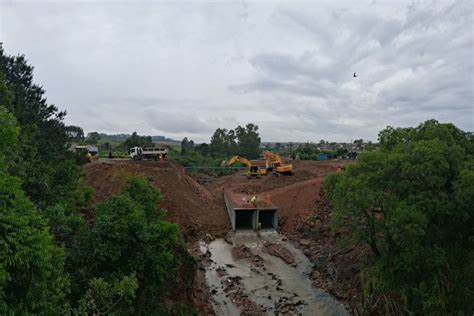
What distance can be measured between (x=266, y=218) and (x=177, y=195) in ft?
29.0

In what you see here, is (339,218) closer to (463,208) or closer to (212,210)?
(463,208)

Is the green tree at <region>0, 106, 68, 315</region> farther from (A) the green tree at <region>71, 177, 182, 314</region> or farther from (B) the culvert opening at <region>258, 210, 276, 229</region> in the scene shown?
(B) the culvert opening at <region>258, 210, 276, 229</region>

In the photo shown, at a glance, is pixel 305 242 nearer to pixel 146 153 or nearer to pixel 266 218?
pixel 266 218

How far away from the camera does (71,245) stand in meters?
13.0

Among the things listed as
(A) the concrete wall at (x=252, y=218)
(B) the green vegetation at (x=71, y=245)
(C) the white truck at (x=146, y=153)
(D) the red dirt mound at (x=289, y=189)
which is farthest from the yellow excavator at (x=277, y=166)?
(B) the green vegetation at (x=71, y=245)

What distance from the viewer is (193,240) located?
27312 millimetres

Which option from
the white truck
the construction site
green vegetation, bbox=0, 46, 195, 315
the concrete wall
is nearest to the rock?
the construction site

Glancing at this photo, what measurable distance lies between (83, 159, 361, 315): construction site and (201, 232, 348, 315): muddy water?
0.05 m

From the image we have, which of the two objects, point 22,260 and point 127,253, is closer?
point 22,260

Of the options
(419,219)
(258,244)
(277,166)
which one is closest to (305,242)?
(258,244)

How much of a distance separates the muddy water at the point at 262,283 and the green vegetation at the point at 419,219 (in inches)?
150

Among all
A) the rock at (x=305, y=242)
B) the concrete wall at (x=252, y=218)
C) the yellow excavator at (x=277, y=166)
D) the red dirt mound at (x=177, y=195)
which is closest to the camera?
the rock at (x=305, y=242)

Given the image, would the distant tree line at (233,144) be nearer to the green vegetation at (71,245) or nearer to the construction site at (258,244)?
the construction site at (258,244)

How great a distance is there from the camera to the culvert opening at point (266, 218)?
32297mm
